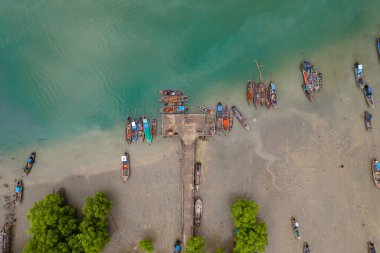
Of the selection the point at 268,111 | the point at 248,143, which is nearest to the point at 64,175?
the point at 248,143

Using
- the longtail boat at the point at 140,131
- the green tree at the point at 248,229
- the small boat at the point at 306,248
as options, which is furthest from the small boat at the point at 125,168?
the small boat at the point at 306,248

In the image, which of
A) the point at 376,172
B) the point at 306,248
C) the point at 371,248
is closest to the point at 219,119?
the point at 306,248

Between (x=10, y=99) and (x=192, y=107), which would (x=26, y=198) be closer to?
(x=10, y=99)

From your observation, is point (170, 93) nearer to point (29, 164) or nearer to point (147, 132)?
point (147, 132)

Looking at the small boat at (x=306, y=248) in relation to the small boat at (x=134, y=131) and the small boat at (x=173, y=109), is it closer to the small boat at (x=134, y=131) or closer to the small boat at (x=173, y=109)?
the small boat at (x=173, y=109)

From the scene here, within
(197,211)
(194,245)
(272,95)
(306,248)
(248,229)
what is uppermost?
(272,95)
